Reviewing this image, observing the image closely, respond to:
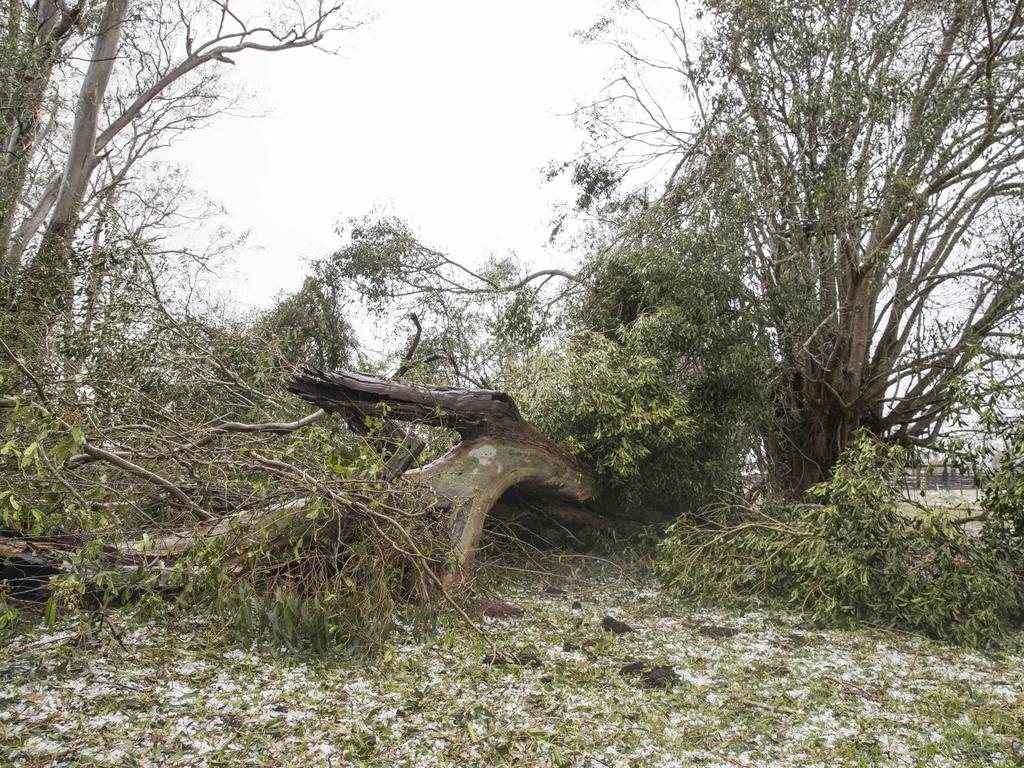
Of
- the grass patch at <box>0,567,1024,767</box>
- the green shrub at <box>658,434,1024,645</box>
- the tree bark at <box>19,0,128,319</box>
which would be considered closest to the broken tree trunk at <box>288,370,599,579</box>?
the grass patch at <box>0,567,1024,767</box>

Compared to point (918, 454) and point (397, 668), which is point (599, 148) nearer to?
point (918, 454)

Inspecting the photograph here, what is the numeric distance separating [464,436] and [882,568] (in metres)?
3.11

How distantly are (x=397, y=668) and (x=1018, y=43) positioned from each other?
360 inches

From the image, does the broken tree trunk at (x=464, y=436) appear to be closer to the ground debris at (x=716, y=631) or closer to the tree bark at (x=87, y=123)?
the ground debris at (x=716, y=631)

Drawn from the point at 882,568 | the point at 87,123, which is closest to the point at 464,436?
the point at 882,568

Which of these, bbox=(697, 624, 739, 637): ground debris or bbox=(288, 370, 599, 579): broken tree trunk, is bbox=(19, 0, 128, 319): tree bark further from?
bbox=(697, 624, 739, 637): ground debris

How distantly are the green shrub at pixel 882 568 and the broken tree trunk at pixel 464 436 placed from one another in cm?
150

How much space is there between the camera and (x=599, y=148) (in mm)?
10461

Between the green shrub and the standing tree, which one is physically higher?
the standing tree

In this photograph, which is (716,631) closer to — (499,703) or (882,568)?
(882,568)

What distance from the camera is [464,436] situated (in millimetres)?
6012

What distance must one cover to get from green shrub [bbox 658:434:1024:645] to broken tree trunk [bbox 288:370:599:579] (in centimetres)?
150

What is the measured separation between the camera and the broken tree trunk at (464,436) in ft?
17.9

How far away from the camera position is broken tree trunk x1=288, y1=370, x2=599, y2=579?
5.46 m
